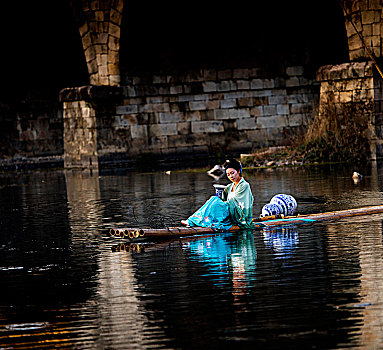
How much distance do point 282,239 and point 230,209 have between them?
1.05 meters

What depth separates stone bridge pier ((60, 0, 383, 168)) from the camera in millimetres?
26172

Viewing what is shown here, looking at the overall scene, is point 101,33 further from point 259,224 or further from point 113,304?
point 113,304

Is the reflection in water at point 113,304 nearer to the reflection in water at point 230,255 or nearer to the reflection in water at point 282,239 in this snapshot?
the reflection in water at point 230,255

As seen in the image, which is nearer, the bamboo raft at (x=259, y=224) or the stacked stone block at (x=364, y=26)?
the bamboo raft at (x=259, y=224)

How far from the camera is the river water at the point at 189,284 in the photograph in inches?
249

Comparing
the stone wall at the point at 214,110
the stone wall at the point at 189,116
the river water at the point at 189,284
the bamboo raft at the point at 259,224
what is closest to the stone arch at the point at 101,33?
the stone wall at the point at 189,116

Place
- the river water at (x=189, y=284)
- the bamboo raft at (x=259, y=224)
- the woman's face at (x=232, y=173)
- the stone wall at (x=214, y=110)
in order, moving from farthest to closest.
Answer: the stone wall at (x=214, y=110) → the woman's face at (x=232, y=173) → the bamboo raft at (x=259, y=224) → the river water at (x=189, y=284)

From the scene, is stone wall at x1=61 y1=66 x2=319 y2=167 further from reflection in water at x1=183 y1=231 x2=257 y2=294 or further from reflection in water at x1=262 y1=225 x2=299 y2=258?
reflection in water at x1=183 y1=231 x2=257 y2=294

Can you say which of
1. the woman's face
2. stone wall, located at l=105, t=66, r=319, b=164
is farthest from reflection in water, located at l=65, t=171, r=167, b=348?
stone wall, located at l=105, t=66, r=319, b=164

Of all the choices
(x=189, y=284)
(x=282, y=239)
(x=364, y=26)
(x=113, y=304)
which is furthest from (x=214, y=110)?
(x=113, y=304)

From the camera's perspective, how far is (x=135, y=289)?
798 centimetres

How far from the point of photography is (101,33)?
85.6 ft

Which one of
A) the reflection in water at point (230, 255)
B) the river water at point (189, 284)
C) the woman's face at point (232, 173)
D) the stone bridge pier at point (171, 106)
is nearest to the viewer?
the river water at point (189, 284)

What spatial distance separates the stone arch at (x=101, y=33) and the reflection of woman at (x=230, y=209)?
50.4ft
